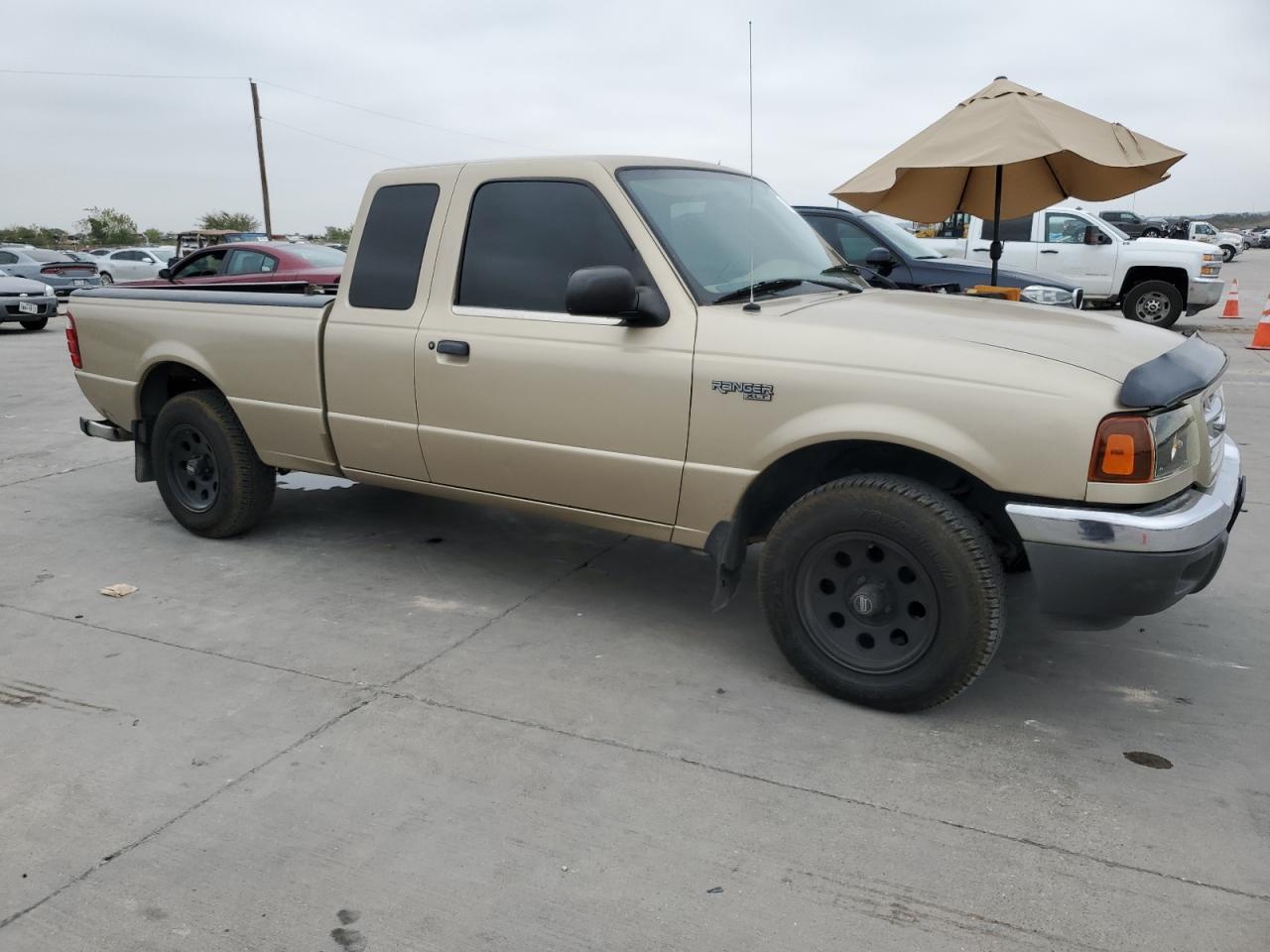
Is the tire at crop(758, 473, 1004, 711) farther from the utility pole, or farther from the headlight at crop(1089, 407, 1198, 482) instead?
the utility pole

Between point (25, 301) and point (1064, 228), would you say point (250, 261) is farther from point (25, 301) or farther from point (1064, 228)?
point (1064, 228)

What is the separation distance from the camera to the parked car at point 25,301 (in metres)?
16.8

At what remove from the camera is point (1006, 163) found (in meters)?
5.85

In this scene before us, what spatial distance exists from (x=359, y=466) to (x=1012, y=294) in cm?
446

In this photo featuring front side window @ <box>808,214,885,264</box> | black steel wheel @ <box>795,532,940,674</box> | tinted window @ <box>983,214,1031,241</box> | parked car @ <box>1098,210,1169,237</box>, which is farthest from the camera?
parked car @ <box>1098,210,1169,237</box>

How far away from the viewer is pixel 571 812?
2914 millimetres

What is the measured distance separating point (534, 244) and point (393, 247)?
76cm

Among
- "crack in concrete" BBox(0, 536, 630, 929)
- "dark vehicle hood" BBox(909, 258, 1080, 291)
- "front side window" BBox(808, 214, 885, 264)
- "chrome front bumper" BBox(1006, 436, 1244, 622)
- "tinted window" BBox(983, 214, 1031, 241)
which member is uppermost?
"tinted window" BBox(983, 214, 1031, 241)

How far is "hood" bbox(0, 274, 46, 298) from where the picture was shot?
55.8ft

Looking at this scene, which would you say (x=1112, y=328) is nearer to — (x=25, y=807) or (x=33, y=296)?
(x=25, y=807)

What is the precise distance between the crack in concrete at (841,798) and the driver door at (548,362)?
915 mm

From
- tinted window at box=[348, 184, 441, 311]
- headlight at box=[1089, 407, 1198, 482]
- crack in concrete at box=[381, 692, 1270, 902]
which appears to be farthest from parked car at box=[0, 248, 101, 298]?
headlight at box=[1089, 407, 1198, 482]

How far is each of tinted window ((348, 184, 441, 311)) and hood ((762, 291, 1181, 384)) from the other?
1.61 meters

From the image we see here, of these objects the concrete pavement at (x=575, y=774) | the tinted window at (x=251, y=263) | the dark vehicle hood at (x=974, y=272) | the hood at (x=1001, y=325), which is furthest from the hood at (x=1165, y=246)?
the hood at (x=1001, y=325)
